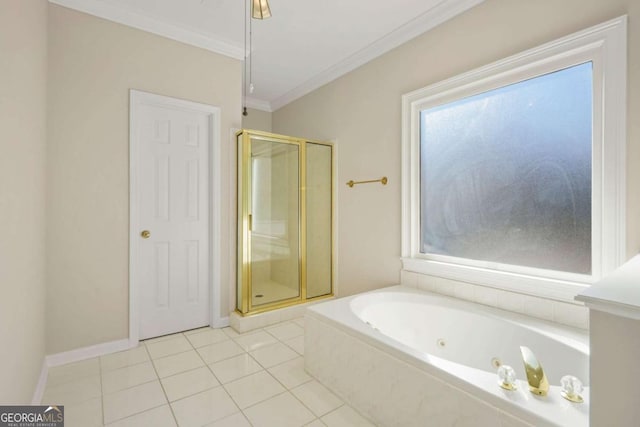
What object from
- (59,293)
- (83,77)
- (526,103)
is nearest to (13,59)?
(83,77)

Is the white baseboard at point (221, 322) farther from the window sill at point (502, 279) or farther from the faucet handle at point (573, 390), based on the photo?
the faucet handle at point (573, 390)

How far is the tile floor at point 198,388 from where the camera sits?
5.25ft

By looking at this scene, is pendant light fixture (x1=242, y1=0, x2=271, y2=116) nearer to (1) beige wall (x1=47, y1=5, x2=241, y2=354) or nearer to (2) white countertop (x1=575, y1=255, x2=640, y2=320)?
(1) beige wall (x1=47, y1=5, x2=241, y2=354)

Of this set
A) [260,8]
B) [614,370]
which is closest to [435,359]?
[614,370]

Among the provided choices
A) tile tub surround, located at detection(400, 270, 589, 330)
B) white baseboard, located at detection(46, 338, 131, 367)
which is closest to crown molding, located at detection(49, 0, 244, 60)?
white baseboard, located at detection(46, 338, 131, 367)

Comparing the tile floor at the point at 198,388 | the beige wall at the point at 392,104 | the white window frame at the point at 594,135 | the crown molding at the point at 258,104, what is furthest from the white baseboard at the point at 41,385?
the crown molding at the point at 258,104

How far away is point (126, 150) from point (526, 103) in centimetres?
295

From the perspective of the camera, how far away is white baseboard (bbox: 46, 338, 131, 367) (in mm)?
2131

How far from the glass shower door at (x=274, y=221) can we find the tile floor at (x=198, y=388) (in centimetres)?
71

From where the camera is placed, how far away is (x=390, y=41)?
265cm

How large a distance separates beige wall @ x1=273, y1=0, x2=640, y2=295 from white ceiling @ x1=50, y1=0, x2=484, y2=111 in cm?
13

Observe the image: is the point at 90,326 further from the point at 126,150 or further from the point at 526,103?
the point at 526,103

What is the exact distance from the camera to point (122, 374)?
2.04m

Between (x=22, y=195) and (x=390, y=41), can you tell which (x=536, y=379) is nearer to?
(x=22, y=195)
